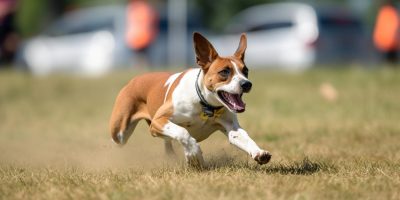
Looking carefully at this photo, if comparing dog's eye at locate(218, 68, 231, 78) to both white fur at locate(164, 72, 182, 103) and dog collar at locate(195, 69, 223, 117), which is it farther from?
white fur at locate(164, 72, 182, 103)

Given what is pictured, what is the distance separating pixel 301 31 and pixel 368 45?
9.18 ft

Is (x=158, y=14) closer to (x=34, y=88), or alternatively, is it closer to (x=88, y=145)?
(x=34, y=88)

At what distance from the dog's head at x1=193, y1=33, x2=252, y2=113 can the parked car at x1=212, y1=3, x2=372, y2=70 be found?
42.9 ft

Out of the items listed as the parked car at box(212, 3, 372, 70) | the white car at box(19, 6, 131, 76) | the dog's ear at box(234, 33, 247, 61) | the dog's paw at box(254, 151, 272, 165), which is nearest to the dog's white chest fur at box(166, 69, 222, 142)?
the dog's ear at box(234, 33, 247, 61)

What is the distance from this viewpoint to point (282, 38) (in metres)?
21.2

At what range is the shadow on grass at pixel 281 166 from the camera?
22.6 feet

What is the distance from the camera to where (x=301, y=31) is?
20.3 metres

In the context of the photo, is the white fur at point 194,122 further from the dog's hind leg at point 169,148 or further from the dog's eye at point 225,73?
the dog's hind leg at point 169,148

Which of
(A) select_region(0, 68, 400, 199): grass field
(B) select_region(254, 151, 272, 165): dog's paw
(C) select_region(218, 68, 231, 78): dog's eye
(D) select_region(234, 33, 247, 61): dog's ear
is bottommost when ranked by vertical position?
(A) select_region(0, 68, 400, 199): grass field

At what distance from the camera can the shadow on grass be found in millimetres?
6902

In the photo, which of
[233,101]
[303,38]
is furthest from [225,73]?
[303,38]

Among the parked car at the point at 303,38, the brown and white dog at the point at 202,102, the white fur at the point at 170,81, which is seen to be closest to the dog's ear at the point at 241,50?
the brown and white dog at the point at 202,102

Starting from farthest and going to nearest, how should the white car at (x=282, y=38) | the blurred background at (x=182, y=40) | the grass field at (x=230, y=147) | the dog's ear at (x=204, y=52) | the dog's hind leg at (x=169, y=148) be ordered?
1. the blurred background at (x=182, y=40)
2. the white car at (x=282, y=38)
3. the dog's hind leg at (x=169, y=148)
4. the dog's ear at (x=204, y=52)
5. the grass field at (x=230, y=147)

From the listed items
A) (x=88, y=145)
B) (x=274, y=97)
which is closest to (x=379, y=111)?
(x=274, y=97)
